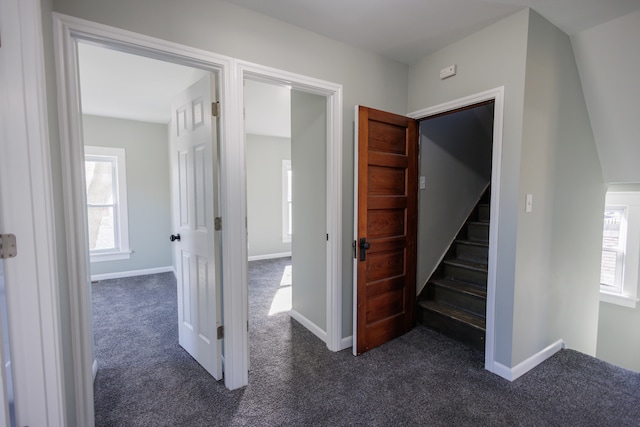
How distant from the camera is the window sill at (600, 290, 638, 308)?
3.37 m

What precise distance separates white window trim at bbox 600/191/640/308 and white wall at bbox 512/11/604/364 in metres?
1.20

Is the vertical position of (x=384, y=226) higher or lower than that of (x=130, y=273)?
higher

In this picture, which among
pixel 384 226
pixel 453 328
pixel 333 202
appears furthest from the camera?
pixel 453 328

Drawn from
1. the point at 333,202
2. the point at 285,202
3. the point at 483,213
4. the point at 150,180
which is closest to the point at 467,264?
the point at 483,213

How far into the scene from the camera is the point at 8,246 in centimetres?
106

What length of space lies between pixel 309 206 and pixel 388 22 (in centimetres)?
159

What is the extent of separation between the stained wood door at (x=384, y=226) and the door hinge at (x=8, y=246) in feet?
6.07

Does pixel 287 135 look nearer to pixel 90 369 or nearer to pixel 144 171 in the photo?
pixel 144 171

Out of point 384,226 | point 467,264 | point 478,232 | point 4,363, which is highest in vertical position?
point 384,226

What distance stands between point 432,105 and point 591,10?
107 cm

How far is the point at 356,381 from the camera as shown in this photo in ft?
6.60

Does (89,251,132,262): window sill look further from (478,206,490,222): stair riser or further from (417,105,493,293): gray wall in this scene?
(478,206,490,222): stair riser

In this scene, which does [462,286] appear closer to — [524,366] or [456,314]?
[456,314]

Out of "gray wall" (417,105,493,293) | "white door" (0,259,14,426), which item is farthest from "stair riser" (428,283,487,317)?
"white door" (0,259,14,426)
